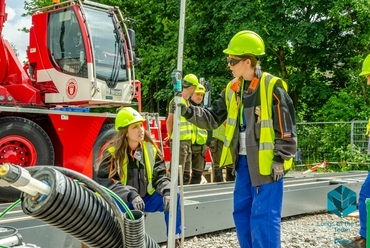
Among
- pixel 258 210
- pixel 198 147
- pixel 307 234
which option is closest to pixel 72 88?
pixel 198 147

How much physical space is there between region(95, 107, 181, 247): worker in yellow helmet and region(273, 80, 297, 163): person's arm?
1038 millimetres

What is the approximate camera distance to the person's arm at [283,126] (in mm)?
3697

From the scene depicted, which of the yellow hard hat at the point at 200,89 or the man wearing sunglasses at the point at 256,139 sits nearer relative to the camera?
the man wearing sunglasses at the point at 256,139

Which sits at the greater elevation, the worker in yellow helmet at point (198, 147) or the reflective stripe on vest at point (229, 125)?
the reflective stripe on vest at point (229, 125)

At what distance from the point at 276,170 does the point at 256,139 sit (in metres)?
0.29

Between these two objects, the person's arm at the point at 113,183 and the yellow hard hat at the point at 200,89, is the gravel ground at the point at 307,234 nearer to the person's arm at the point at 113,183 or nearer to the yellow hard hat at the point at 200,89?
the person's arm at the point at 113,183

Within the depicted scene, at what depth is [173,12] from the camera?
71.3ft

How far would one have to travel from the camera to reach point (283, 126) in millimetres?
3721

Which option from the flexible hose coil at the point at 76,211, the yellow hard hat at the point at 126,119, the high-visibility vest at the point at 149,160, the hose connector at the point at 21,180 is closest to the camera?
the hose connector at the point at 21,180

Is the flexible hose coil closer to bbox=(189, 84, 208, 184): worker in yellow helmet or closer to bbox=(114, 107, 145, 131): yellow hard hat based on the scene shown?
bbox=(114, 107, 145, 131): yellow hard hat

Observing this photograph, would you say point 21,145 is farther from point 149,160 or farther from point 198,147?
point 149,160

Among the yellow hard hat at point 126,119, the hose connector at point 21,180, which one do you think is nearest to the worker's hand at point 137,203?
the yellow hard hat at point 126,119

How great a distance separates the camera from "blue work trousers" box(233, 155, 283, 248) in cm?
371

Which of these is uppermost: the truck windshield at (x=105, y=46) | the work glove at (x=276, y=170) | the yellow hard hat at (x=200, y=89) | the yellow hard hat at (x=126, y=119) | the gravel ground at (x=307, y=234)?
the truck windshield at (x=105, y=46)
